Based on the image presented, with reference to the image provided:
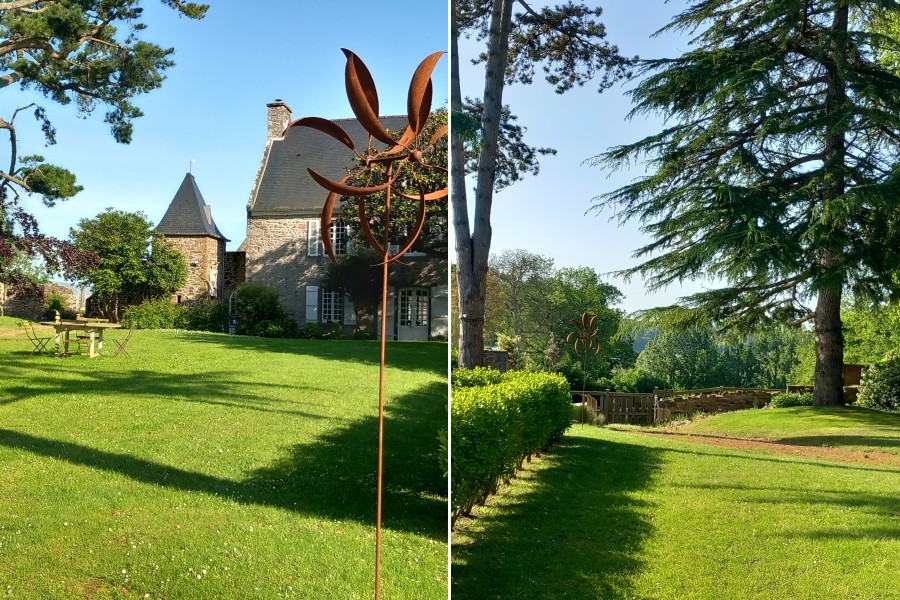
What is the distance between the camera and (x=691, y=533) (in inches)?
106

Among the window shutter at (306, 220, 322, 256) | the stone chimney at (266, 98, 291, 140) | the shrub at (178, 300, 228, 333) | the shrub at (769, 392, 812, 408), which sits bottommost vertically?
the shrub at (769, 392, 812, 408)

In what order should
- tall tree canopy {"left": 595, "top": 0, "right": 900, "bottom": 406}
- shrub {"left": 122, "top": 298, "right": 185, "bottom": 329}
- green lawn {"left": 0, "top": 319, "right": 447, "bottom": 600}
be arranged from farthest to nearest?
tall tree canopy {"left": 595, "top": 0, "right": 900, "bottom": 406} → shrub {"left": 122, "top": 298, "right": 185, "bottom": 329} → green lawn {"left": 0, "top": 319, "right": 447, "bottom": 600}

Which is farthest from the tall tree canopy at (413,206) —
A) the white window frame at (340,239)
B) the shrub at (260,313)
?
the shrub at (260,313)

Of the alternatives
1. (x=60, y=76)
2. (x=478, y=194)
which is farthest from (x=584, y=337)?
(x=60, y=76)

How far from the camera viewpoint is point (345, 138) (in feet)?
6.41

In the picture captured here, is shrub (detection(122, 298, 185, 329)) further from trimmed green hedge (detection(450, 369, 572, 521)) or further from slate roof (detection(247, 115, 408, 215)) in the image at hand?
trimmed green hedge (detection(450, 369, 572, 521))

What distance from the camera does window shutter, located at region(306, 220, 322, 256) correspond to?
2562mm

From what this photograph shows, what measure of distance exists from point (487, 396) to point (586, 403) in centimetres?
47

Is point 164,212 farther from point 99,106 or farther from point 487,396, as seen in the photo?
point 487,396

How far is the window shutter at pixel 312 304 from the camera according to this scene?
2576 mm

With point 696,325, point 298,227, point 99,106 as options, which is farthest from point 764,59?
point 99,106

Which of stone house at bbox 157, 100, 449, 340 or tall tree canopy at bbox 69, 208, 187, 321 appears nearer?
tall tree canopy at bbox 69, 208, 187, 321

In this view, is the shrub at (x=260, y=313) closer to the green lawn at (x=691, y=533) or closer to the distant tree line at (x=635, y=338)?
the distant tree line at (x=635, y=338)

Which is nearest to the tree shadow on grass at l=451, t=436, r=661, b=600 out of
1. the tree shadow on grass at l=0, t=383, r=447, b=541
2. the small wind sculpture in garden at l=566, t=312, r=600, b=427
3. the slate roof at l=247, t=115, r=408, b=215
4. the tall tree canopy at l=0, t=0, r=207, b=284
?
the tree shadow on grass at l=0, t=383, r=447, b=541
